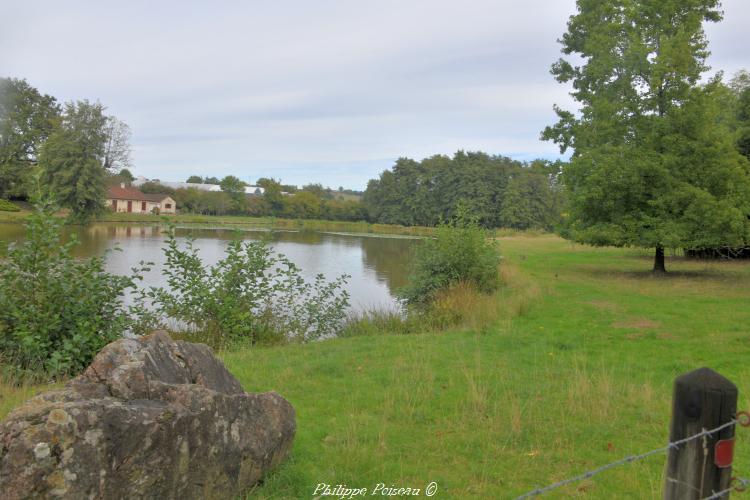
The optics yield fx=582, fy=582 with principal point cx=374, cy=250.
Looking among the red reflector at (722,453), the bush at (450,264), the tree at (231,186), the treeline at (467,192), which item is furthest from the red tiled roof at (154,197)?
the red reflector at (722,453)

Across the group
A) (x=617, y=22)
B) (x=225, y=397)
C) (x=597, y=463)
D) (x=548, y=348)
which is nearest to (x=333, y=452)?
(x=225, y=397)

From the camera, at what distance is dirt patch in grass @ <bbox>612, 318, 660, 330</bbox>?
1173 centimetres

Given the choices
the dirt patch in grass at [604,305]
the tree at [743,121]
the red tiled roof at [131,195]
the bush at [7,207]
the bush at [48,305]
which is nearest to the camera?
Answer: the bush at [48,305]

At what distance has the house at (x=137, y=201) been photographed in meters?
85.5

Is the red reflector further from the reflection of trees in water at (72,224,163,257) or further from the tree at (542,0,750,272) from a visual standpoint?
the reflection of trees in water at (72,224,163,257)

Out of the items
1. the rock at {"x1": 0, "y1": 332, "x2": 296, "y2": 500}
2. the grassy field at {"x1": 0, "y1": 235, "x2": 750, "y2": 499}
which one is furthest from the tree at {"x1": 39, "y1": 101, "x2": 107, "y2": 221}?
the rock at {"x1": 0, "y1": 332, "x2": 296, "y2": 500}

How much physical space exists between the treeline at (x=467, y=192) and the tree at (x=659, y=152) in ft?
166

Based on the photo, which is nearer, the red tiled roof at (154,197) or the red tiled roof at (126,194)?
the red tiled roof at (126,194)

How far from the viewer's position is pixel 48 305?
8883mm

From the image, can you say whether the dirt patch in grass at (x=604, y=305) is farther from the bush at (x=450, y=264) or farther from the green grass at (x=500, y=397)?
the bush at (x=450, y=264)

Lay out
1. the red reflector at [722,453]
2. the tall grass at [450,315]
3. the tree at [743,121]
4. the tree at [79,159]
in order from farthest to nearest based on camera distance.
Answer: the tree at [79,159] < the tree at [743,121] < the tall grass at [450,315] < the red reflector at [722,453]

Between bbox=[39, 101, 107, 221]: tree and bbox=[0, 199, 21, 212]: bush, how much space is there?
3.44 m

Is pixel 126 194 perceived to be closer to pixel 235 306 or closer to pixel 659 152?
pixel 659 152

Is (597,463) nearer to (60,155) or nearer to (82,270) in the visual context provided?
(82,270)
